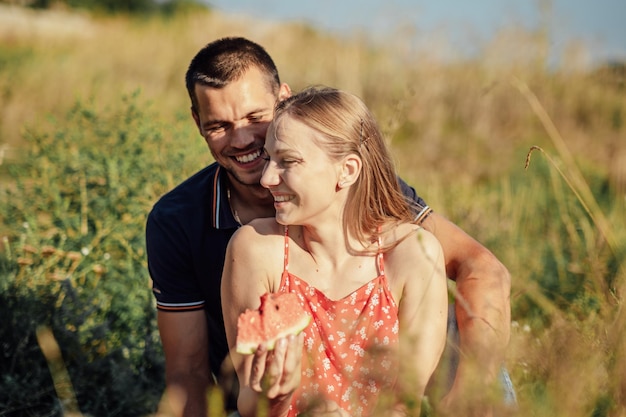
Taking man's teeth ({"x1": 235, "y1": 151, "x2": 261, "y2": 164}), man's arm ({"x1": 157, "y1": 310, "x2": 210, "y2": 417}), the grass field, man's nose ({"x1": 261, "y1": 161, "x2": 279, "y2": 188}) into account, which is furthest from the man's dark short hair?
man's arm ({"x1": 157, "y1": 310, "x2": 210, "y2": 417})

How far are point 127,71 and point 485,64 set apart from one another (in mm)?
6289

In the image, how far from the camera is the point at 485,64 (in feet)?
38.9

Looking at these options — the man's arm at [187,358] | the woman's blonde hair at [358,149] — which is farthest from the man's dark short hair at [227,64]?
the man's arm at [187,358]

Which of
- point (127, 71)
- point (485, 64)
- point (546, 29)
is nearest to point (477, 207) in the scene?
point (546, 29)

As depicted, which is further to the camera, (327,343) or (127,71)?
(127,71)

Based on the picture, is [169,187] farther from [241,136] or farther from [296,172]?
[296,172]

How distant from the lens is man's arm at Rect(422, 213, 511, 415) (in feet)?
8.57

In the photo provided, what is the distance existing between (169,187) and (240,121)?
5.61 feet

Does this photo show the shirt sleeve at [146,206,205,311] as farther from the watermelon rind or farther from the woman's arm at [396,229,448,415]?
the watermelon rind

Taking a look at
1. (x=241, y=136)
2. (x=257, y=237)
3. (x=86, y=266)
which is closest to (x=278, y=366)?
(x=257, y=237)

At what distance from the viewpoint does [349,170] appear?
2828 millimetres

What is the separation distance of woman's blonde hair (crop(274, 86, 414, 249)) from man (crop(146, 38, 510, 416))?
42cm

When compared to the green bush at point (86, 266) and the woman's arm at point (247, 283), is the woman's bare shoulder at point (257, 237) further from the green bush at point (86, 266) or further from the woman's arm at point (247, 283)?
the green bush at point (86, 266)

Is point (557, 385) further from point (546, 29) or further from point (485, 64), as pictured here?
point (485, 64)
